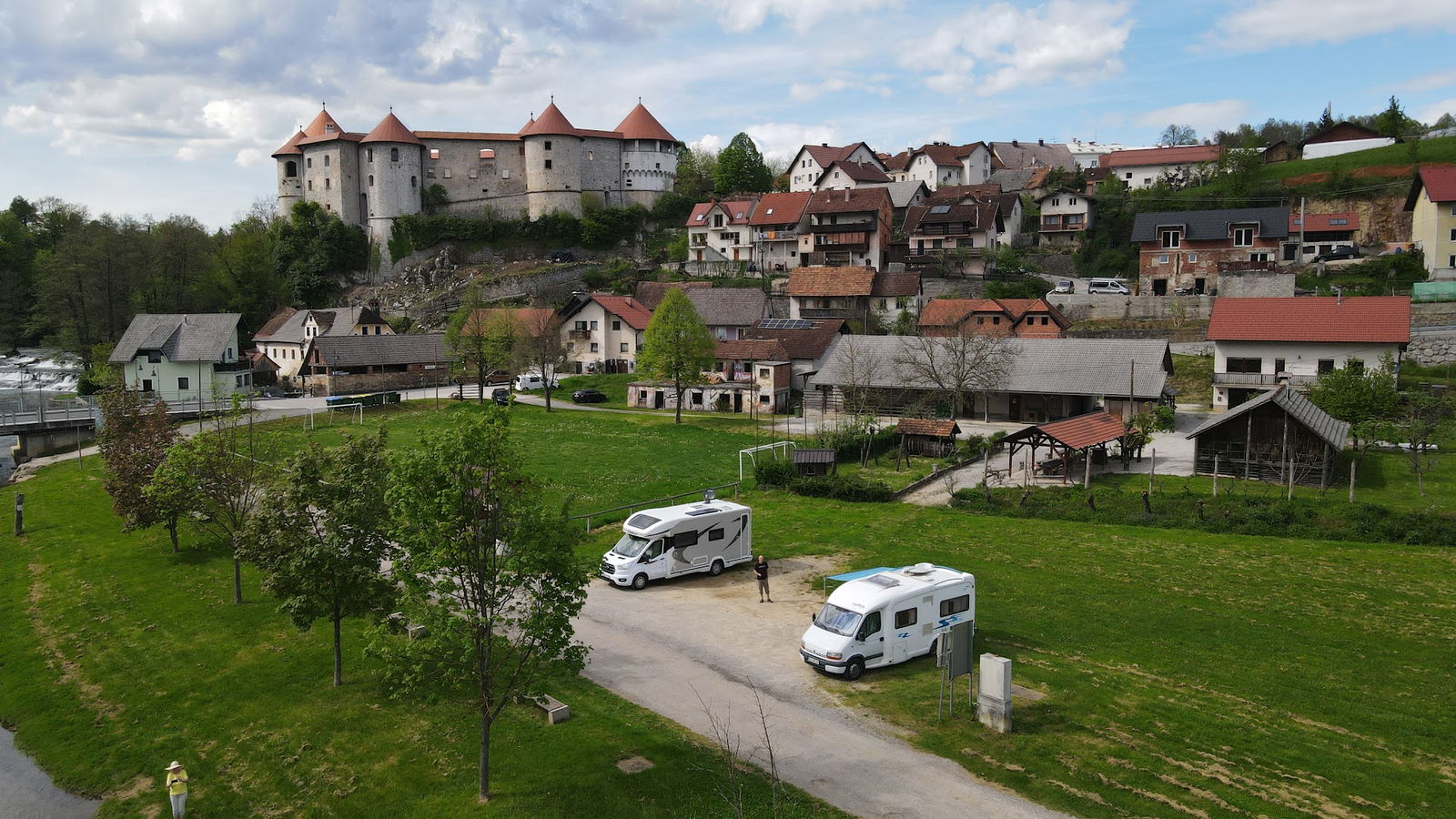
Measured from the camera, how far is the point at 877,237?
77688 millimetres

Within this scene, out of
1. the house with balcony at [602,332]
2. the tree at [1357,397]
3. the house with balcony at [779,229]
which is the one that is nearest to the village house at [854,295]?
the house with balcony at [602,332]

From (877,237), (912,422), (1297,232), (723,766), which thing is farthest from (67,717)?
(1297,232)

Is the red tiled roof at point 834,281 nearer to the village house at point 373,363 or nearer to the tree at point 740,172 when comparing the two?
the village house at point 373,363

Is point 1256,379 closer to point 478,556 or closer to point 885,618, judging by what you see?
point 885,618

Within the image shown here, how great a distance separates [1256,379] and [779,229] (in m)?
45.8

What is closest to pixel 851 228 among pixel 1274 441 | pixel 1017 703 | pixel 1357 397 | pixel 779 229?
pixel 779 229

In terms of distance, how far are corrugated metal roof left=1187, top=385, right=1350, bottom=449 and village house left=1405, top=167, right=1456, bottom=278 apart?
123 ft

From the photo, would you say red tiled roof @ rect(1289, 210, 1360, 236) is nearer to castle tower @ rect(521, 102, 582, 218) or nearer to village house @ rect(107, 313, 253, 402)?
castle tower @ rect(521, 102, 582, 218)

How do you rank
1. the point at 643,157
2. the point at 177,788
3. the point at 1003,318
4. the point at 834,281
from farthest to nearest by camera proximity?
the point at 643,157 < the point at 834,281 < the point at 1003,318 < the point at 177,788

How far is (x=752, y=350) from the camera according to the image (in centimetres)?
5750

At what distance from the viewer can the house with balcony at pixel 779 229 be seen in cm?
8256

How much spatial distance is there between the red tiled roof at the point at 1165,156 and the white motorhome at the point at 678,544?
94.1 meters

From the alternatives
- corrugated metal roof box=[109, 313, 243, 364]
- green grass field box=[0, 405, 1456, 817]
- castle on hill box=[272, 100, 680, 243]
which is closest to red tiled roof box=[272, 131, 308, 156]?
castle on hill box=[272, 100, 680, 243]

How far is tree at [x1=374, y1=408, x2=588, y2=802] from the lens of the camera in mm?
12625
